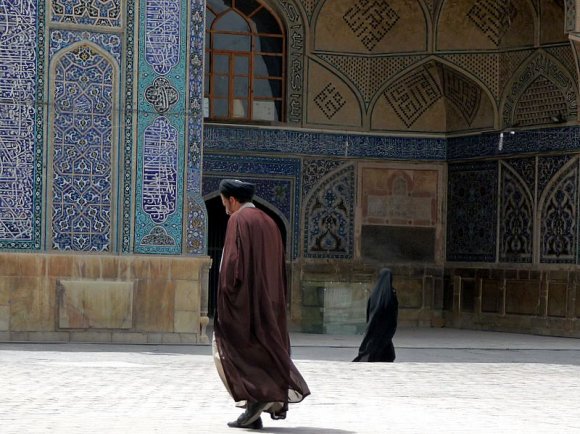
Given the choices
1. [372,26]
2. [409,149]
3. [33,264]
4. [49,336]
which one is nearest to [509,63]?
[409,149]

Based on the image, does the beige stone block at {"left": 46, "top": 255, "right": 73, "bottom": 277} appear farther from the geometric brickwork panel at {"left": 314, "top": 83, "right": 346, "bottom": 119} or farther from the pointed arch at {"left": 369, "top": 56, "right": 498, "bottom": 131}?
the pointed arch at {"left": 369, "top": 56, "right": 498, "bottom": 131}

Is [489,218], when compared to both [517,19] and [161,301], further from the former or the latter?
[161,301]

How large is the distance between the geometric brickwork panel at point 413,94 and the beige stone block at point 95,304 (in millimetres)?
5953

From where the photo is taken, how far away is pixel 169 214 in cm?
1244

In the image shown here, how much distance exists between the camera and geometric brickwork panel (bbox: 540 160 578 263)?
15.6m

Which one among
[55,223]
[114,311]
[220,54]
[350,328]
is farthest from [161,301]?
[220,54]

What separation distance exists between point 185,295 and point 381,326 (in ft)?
6.60

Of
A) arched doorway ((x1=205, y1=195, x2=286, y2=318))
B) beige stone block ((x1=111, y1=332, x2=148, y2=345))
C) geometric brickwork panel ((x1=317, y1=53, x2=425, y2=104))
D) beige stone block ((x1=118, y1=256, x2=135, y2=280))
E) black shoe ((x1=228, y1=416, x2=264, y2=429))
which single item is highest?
geometric brickwork panel ((x1=317, y1=53, x2=425, y2=104))

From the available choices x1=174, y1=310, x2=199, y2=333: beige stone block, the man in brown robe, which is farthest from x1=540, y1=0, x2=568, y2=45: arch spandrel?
the man in brown robe

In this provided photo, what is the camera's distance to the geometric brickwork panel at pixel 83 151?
12.3m

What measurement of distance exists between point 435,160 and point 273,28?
264 centimetres

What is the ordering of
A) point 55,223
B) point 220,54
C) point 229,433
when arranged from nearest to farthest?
point 229,433, point 55,223, point 220,54

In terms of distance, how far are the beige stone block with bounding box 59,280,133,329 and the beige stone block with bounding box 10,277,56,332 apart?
10cm

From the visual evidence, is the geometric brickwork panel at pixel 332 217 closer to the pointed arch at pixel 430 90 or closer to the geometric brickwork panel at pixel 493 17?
the pointed arch at pixel 430 90
